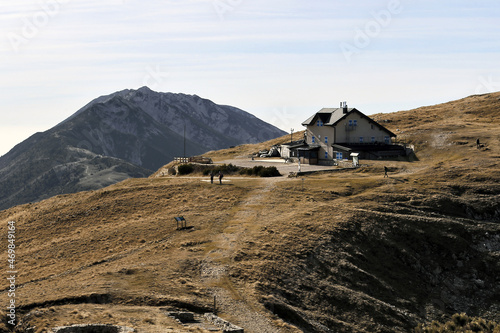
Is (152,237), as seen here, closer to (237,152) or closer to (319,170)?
(319,170)

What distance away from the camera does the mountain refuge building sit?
281ft

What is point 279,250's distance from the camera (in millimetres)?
41812

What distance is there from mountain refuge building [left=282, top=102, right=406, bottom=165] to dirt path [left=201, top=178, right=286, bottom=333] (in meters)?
32.6

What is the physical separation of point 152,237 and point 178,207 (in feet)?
35.0

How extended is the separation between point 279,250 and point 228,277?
7028 mm

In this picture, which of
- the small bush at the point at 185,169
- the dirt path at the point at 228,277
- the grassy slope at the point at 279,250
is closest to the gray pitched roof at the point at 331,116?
the grassy slope at the point at 279,250

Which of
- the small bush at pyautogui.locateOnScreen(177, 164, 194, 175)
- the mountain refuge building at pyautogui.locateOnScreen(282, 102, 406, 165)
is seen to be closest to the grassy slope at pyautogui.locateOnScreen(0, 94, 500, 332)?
the small bush at pyautogui.locateOnScreen(177, 164, 194, 175)

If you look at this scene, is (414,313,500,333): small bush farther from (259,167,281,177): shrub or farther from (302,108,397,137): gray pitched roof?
(302,108,397,137): gray pitched roof

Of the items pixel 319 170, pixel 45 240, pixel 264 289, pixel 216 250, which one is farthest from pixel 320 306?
pixel 319 170

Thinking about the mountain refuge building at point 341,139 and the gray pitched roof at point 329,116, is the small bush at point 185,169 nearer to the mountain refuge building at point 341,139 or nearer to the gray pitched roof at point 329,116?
the mountain refuge building at point 341,139

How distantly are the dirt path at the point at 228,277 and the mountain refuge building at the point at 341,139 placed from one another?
1285 inches

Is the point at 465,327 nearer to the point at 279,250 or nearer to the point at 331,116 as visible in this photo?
the point at 279,250

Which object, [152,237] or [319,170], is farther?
[319,170]

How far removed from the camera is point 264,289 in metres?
35.0
